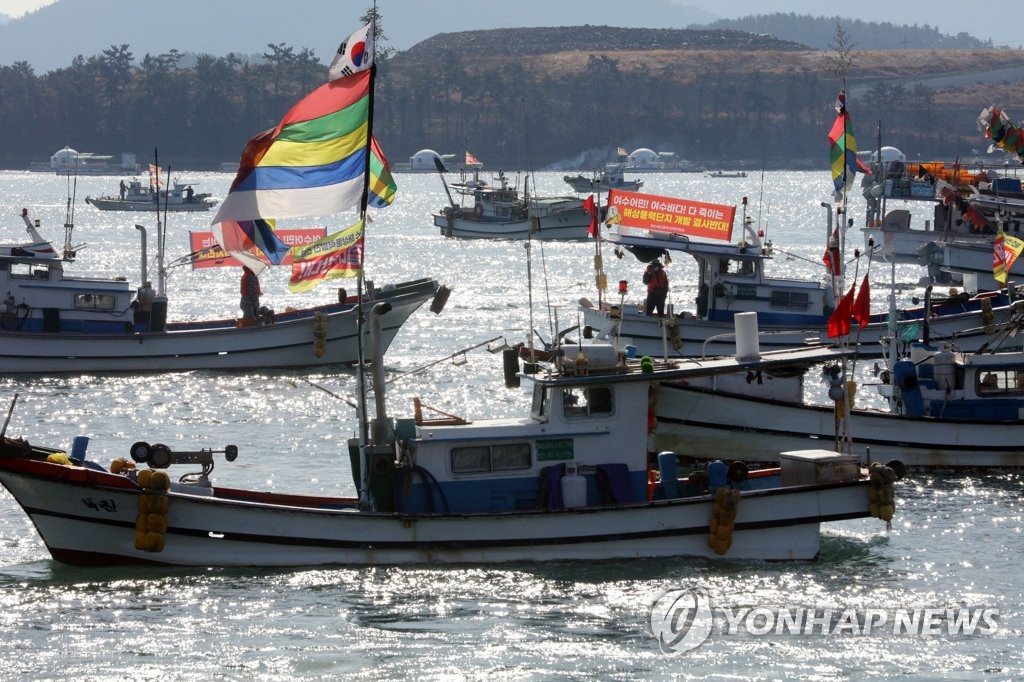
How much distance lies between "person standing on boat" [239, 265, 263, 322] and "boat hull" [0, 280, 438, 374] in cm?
62

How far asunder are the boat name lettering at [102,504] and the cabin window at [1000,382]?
16.2 metres

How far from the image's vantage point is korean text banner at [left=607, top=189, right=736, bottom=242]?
3909 centimetres

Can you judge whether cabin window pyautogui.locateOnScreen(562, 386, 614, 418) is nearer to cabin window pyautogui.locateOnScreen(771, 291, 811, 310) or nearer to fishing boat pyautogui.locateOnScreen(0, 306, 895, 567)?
fishing boat pyautogui.locateOnScreen(0, 306, 895, 567)

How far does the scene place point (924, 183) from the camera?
72.8m

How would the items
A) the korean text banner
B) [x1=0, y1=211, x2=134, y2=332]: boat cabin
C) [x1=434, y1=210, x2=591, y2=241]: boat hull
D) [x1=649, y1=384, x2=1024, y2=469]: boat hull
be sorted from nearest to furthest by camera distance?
[x1=649, y1=384, x2=1024, y2=469]: boat hull < the korean text banner < [x1=0, y1=211, x2=134, y2=332]: boat cabin < [x1=434, y1=210, x2=591, y2=241]: boat hull

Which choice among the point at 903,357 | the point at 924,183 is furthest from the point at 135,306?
the point at 924,183

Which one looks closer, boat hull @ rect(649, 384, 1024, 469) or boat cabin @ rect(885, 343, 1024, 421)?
boat hull @ rect(649, 384, 1024, 469)

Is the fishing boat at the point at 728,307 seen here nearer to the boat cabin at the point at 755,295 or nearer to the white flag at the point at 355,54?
the boat cabin at the point at 755,295

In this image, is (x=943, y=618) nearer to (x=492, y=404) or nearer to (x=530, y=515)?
(x=530, y=515)

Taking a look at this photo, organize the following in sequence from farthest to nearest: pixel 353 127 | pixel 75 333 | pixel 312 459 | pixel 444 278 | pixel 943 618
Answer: pixel 444 278 < pixel 75 333 < pixel 312 459 < pixel 353 127 < pixel 943 618

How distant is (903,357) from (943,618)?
1161 cm

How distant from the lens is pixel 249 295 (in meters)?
43.4

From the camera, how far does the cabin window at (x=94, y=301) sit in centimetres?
4138

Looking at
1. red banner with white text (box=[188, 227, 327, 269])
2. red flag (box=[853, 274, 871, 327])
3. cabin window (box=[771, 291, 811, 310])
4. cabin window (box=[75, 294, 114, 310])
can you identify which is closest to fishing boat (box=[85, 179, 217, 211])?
red banner with white text (box=[188, 227, 327, 269])
